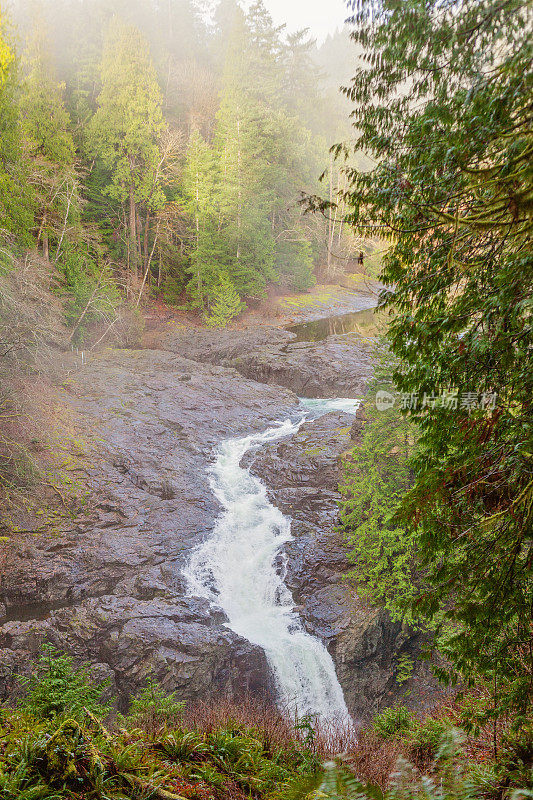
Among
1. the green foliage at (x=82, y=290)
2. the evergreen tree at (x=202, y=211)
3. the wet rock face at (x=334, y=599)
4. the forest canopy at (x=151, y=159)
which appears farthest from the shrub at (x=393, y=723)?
the evergreen tree at (x=202, y=211)

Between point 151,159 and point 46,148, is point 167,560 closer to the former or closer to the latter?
point 46,148

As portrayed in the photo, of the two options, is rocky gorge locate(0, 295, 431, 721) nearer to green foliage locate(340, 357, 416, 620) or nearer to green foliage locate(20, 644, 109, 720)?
green foliage locate(340, 357, 416, 620)

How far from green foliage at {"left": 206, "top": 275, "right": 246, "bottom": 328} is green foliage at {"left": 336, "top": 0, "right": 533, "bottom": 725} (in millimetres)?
23182

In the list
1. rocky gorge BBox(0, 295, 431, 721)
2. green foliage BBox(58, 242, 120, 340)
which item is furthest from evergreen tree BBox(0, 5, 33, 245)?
rocky gorge BBox(0, 295, 431, 721)

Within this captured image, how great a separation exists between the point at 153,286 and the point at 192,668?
24.3 m

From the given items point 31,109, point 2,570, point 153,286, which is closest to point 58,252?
point 31,109

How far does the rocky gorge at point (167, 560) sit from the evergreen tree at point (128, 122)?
41.5 feet

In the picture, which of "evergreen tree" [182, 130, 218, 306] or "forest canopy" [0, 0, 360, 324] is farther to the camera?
"evergreen tree" [182, 130, 218, 306]

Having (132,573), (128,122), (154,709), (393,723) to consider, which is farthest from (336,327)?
(154,709)

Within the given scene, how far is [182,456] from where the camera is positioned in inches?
562

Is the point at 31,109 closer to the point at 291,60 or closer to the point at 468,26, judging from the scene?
the point at 468,26

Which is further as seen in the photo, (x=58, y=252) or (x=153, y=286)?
(x=153, y=286)

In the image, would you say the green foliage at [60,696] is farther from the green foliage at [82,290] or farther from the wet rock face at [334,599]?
the green foliage at [82,290]

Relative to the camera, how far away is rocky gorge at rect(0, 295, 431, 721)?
331 inches
